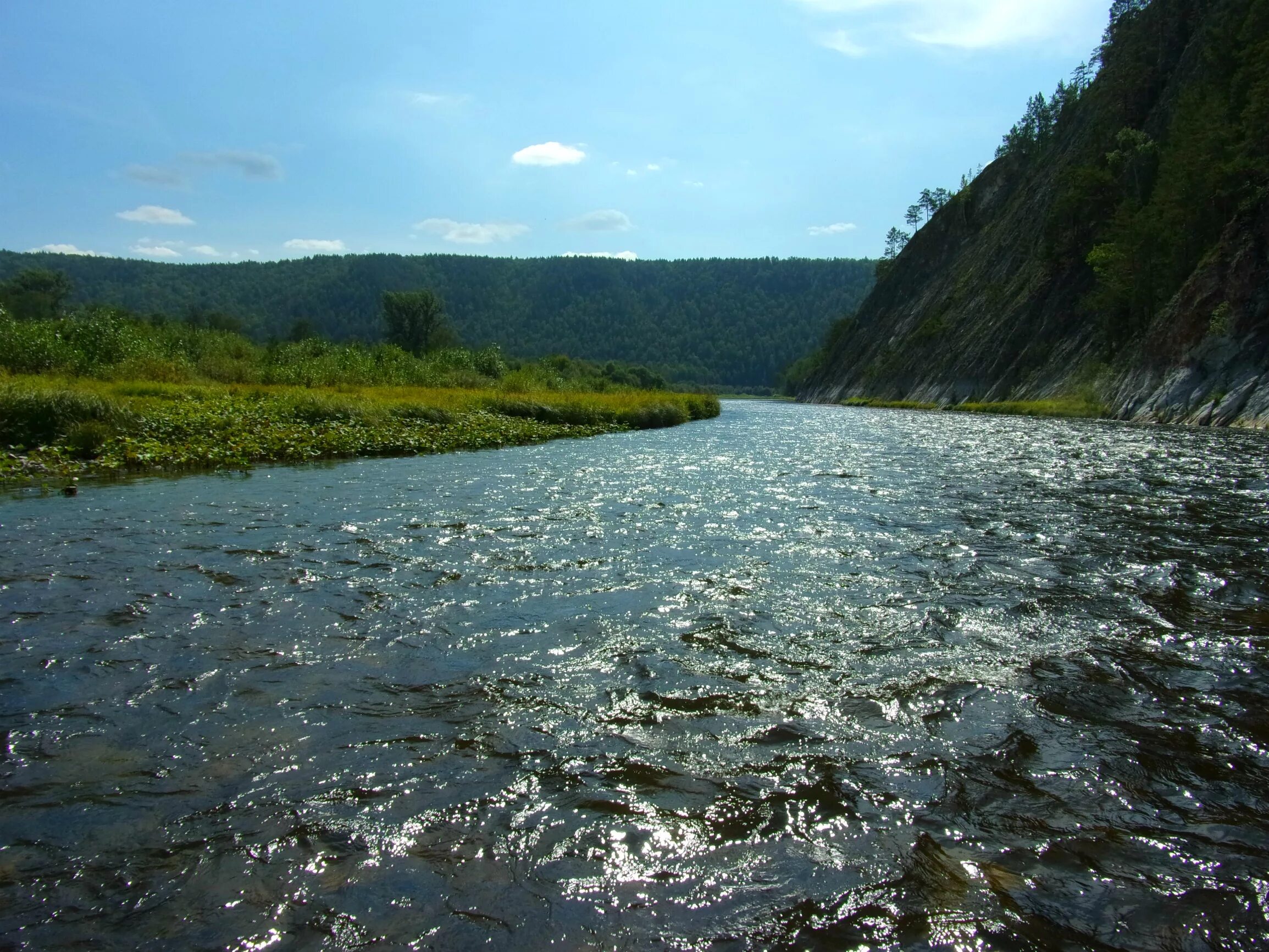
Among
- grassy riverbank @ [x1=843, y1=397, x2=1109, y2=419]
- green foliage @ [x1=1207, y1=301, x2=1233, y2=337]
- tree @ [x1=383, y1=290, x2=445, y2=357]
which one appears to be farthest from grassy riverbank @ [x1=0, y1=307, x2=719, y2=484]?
tree @ [x1=383, y1=290, x2=445, y2=357]

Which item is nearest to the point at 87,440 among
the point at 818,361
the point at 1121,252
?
the point at 1121,252

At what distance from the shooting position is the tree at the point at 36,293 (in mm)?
112500

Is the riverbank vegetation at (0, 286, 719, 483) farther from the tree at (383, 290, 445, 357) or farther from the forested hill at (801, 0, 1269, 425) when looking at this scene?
the tree at (383, 290, 445, 357)

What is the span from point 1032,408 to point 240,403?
49344 mm

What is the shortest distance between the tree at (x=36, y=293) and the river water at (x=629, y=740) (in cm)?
12207

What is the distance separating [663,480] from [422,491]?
20.3 feet

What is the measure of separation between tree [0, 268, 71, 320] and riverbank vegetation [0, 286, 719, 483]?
7502 centimetres

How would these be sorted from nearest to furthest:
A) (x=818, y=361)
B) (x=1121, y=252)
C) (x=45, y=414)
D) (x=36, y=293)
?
(x=45, y=414)
(x=1121, y=252)
(x=36, y=293)
(x=818, y=361)

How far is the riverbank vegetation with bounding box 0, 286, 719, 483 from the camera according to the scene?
20625 millimetres

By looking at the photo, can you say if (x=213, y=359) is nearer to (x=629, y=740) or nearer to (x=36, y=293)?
(x=629, y=740)

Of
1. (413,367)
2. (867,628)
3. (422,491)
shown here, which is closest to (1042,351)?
(413,367)

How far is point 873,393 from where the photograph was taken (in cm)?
9481

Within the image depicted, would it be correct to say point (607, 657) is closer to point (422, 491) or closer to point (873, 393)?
point (422, 491)

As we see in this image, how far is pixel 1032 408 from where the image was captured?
5594 cm
